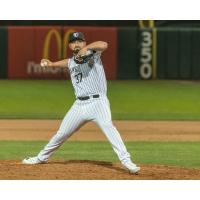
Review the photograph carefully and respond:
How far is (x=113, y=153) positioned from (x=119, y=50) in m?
14.8

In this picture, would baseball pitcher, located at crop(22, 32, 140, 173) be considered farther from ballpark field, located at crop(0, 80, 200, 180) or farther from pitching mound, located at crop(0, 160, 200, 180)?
Result: ballpark field, located at crop(0, 80, 200, 180)

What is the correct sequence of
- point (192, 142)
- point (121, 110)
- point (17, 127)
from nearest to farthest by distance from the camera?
point (192, 142) < point (17, 127) < point (121, 110)

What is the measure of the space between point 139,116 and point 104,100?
826 cm

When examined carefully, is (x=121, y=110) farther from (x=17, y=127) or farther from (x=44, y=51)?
(x=44, y=51)

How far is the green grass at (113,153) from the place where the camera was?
11672 mm

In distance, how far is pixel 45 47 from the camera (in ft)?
87.8

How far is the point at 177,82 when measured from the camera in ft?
88.1

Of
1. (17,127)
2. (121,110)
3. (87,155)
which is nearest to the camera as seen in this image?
(87,155)

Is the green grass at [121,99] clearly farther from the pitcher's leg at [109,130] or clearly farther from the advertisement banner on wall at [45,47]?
the pitcher's leg at [109,130]

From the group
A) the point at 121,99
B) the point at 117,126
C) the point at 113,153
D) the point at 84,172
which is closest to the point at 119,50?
the point at 121,99

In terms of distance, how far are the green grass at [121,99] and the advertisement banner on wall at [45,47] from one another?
557 millimetres

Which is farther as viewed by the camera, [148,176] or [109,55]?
[109,55]

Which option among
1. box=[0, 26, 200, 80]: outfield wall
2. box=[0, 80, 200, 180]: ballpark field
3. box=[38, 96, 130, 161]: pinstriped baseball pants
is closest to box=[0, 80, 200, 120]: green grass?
box=[0, 80, 200, 180]: ballpark field

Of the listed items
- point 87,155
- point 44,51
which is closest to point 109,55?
point 44,51
